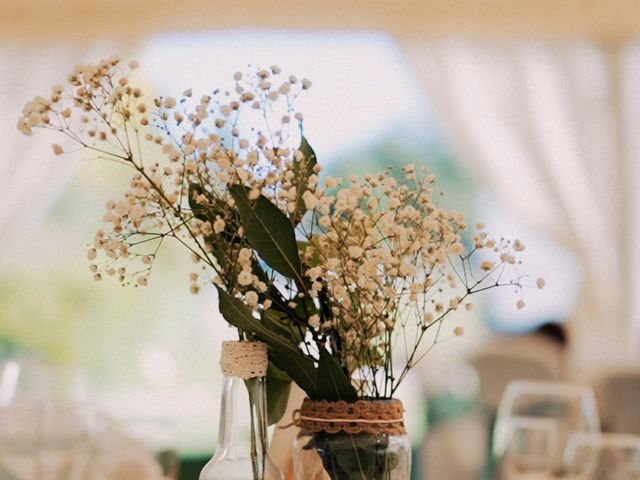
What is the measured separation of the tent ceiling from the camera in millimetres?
5820

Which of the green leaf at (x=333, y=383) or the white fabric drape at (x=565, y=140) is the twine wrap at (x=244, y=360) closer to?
the green leaf at (x=333, y=383)

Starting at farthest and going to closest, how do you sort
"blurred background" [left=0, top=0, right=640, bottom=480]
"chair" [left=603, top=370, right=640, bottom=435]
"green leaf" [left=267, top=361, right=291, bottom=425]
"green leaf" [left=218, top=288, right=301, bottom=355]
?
"blurred background" [left=0, top=0, right=640, bottom=480] < "chair" [left=603, top=370, right=640, bottom=435] < "green leaf" [left=267, top=361, right=291, bottom=425] < "green leaf" [left=218, top=288, right=301, bottom=355]

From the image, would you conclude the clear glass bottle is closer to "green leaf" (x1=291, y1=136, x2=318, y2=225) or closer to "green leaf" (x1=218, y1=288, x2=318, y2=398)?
"green leaf" (x1=218, y1=288, x2=318, y2=398)

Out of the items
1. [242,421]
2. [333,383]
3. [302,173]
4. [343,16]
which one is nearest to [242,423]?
[242,421]

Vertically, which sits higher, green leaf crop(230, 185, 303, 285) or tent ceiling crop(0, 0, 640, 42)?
tent ceiling crop(0, 0, 640, 42)

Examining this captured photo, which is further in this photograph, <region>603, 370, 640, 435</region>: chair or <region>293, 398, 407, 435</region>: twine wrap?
<region>603, 370, 640, 435</region>: chair

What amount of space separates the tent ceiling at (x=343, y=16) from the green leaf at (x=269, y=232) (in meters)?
4.77

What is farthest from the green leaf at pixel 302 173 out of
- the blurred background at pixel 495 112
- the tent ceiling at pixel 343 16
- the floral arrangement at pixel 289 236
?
the tent ceiling at pixel 343 16

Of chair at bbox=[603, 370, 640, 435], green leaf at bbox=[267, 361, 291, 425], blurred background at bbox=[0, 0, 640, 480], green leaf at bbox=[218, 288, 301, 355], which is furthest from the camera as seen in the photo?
blurred background at bbox=[0, 0, 640, 480]

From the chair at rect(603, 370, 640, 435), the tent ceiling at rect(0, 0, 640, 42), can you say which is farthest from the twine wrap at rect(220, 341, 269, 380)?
the tent ceiling at rect(0, 0, 640, 42)

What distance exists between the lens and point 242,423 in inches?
46.9

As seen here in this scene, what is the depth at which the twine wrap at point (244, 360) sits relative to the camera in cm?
119

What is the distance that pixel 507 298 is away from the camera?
737 cm

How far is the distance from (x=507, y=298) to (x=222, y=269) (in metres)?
6.30
